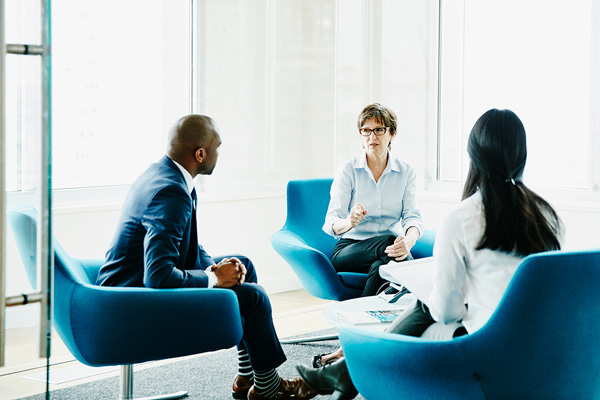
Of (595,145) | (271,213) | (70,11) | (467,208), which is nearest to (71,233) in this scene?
(70,11)

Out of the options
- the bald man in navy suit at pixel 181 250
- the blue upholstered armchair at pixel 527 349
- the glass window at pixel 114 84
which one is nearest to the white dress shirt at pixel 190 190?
the bald man in navy suit at pixel 181 250

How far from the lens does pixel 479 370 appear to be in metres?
2.01

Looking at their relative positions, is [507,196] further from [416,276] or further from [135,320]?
[135,320]

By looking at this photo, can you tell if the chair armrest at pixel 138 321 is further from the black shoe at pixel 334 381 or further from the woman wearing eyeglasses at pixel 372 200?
the woman wearing eyeglasses at pixel 372 200

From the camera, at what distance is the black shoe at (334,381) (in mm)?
2596

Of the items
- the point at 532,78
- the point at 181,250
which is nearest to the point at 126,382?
the point at 181,250

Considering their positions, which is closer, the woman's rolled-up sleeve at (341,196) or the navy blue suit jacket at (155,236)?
the navy blue suit jacket at (155,236)

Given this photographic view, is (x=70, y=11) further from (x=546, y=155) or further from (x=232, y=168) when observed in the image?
(x=546, y=155)

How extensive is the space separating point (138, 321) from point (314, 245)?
5.75 ft

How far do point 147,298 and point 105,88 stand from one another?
250 centimetres

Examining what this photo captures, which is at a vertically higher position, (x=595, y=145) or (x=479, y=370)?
(x=595, y=145)

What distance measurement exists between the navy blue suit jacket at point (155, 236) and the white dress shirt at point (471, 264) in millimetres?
997

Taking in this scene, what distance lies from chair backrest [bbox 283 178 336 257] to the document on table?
5.82ft

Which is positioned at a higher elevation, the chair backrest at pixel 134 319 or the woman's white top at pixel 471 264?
the woman's white top at pixel 471 264
